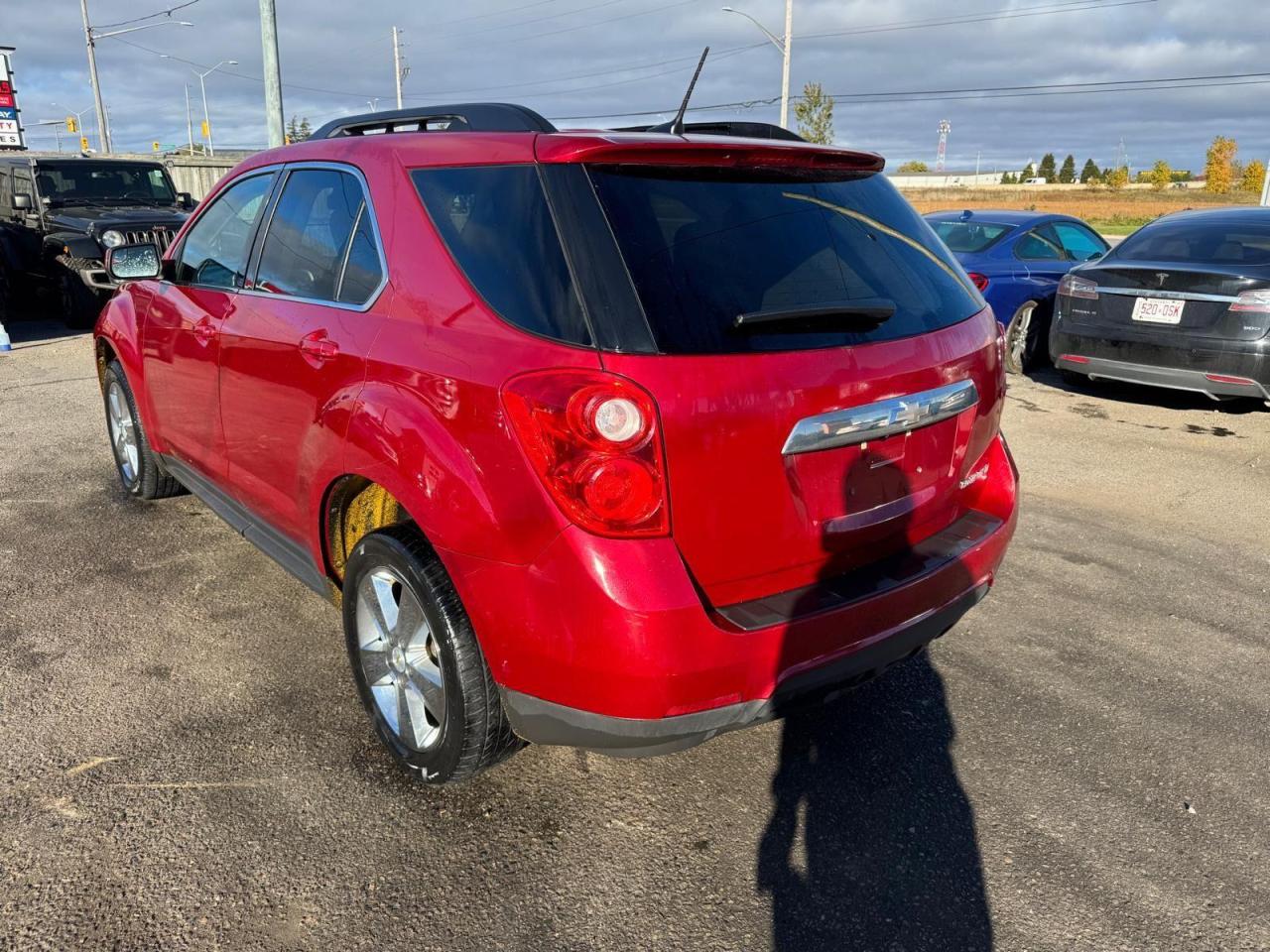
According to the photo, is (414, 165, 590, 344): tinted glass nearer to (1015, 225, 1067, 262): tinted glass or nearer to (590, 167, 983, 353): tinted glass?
(590, 167, 983, 353): tinted glass

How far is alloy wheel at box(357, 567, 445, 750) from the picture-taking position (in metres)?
2.62

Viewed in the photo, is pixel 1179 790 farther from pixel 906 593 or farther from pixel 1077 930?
pixel 906 593

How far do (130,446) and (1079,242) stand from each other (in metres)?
8.96

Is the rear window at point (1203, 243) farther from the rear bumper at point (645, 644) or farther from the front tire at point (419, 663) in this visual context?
the front tire at point (419, 663)

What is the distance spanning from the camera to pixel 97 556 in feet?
14.5

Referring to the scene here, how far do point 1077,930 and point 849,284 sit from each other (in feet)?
5.50

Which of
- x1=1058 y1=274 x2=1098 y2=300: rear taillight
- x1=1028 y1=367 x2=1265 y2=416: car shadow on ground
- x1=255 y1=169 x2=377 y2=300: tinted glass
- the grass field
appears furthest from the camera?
the grass field

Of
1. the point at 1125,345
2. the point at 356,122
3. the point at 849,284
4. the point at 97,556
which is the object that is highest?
the point at 356,122

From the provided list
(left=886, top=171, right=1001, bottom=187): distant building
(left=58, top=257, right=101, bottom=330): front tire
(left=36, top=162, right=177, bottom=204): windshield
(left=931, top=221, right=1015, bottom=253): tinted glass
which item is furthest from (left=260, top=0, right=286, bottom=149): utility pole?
(left=886, top=171, right=1001, bottom=187): distant building

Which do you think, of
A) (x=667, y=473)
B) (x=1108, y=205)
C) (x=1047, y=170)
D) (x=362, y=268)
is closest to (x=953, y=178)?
(x=1047, y=170)

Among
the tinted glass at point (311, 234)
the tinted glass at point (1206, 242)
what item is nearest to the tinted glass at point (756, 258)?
the tinted glass at point (311, 234)

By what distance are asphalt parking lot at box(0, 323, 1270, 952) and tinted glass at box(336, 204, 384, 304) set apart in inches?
53.5

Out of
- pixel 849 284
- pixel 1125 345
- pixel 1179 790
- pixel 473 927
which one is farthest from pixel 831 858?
pixel 1125 345

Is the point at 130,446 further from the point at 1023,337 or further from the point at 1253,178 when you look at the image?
the point at 1253,178
